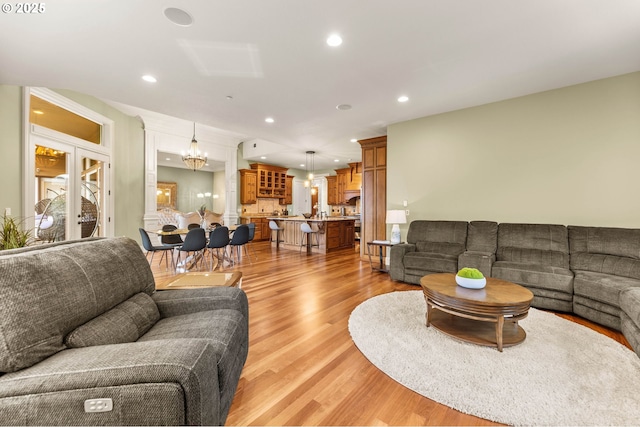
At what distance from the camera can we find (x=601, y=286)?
2.69 meters

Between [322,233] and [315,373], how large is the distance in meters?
5.28

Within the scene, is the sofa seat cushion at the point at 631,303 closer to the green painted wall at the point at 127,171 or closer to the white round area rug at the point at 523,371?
the white round area rug at the point at 523,371

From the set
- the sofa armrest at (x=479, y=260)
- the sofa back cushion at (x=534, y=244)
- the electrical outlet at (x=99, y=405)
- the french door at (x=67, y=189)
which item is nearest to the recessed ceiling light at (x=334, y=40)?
the electrical outlet at (x=99, y=405)

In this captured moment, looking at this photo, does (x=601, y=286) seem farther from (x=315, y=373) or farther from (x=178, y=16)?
(x=178, y=16)

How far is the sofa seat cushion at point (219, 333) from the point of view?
4.25 feet

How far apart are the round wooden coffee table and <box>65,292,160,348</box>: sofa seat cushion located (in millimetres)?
2295

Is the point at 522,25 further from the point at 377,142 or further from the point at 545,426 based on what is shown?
the point at 377,142

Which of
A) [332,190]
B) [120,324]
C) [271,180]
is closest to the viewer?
[120,324]

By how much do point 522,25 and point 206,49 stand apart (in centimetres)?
304

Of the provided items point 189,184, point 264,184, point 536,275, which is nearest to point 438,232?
point 536,275

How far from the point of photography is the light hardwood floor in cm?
157

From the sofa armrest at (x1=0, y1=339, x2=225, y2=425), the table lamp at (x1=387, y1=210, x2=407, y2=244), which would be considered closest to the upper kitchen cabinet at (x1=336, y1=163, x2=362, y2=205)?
the table lamp at (x1=387, y1=210, x2=407, y2=244)

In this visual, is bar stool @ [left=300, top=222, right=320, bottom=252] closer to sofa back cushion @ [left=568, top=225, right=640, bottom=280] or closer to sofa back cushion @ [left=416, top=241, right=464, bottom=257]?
sofa back cushion @ [left=416, top=241, right=464, bottom=257]

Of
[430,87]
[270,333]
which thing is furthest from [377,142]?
[270,333]
